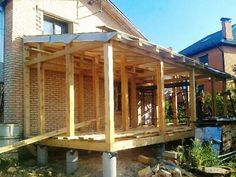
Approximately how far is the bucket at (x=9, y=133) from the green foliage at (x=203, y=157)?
535 centimetres

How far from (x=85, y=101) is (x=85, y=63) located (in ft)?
6.54

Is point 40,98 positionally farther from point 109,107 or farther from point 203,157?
point 203,157

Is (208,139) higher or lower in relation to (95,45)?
lower

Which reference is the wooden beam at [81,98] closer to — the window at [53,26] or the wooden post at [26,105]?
the window at [53,26]

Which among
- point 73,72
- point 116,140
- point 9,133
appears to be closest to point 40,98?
point 9,133

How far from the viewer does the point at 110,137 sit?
791 centimetres

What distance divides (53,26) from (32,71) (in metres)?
2.60

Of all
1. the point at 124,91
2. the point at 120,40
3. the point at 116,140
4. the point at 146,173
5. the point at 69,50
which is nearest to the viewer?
the point at 146,173

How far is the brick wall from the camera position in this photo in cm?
1061

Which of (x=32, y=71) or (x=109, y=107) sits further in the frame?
(x=32, y=71)

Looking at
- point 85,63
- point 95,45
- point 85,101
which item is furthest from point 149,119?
point 95,45

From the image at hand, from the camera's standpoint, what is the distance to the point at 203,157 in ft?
29.4

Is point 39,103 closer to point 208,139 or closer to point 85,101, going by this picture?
point 85,101

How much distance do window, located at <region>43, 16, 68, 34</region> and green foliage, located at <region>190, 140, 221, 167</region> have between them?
7.15m
